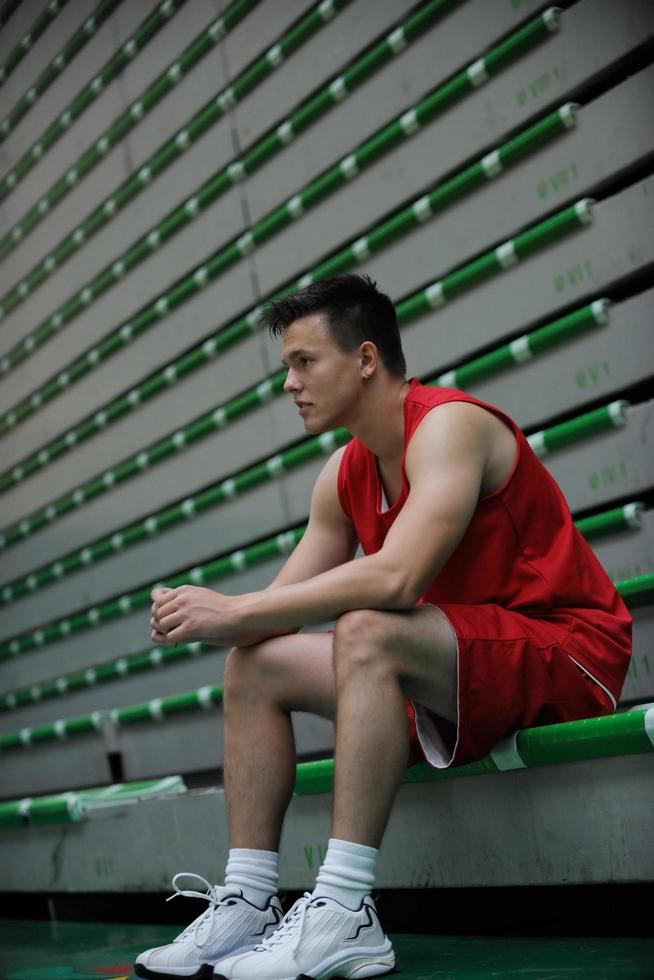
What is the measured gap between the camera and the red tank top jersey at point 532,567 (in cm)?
170

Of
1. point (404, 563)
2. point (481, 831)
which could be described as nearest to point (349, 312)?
point (404, 563)

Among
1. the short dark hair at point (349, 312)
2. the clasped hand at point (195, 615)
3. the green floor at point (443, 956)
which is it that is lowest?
the green floor at point (443, 956)

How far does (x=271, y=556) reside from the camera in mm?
3566

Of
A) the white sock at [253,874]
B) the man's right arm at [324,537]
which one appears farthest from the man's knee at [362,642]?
the man's right arm at [324,537]

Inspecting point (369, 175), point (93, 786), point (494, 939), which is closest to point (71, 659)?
point (93, 786)

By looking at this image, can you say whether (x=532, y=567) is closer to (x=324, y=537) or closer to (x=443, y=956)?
(x=324, y=537)

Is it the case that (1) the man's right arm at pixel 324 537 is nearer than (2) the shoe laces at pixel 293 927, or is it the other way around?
(2) the shoe laces at pixel 293 927

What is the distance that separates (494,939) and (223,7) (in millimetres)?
3381

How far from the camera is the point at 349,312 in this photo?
6.14 ft

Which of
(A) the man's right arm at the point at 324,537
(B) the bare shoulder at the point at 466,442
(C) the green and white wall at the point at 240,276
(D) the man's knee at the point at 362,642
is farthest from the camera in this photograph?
(C) the green and white wall at the point at 240,276

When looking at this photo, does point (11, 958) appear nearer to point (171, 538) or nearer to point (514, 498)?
point (514, 498)

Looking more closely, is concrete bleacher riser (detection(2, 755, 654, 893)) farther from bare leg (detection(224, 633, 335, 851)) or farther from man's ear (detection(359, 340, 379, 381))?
man's ear (detection(359, 340, 379, 381))

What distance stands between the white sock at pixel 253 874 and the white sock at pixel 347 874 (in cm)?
20

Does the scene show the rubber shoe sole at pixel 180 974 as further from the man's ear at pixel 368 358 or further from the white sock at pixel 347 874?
the man's ear at pixel 368 358
